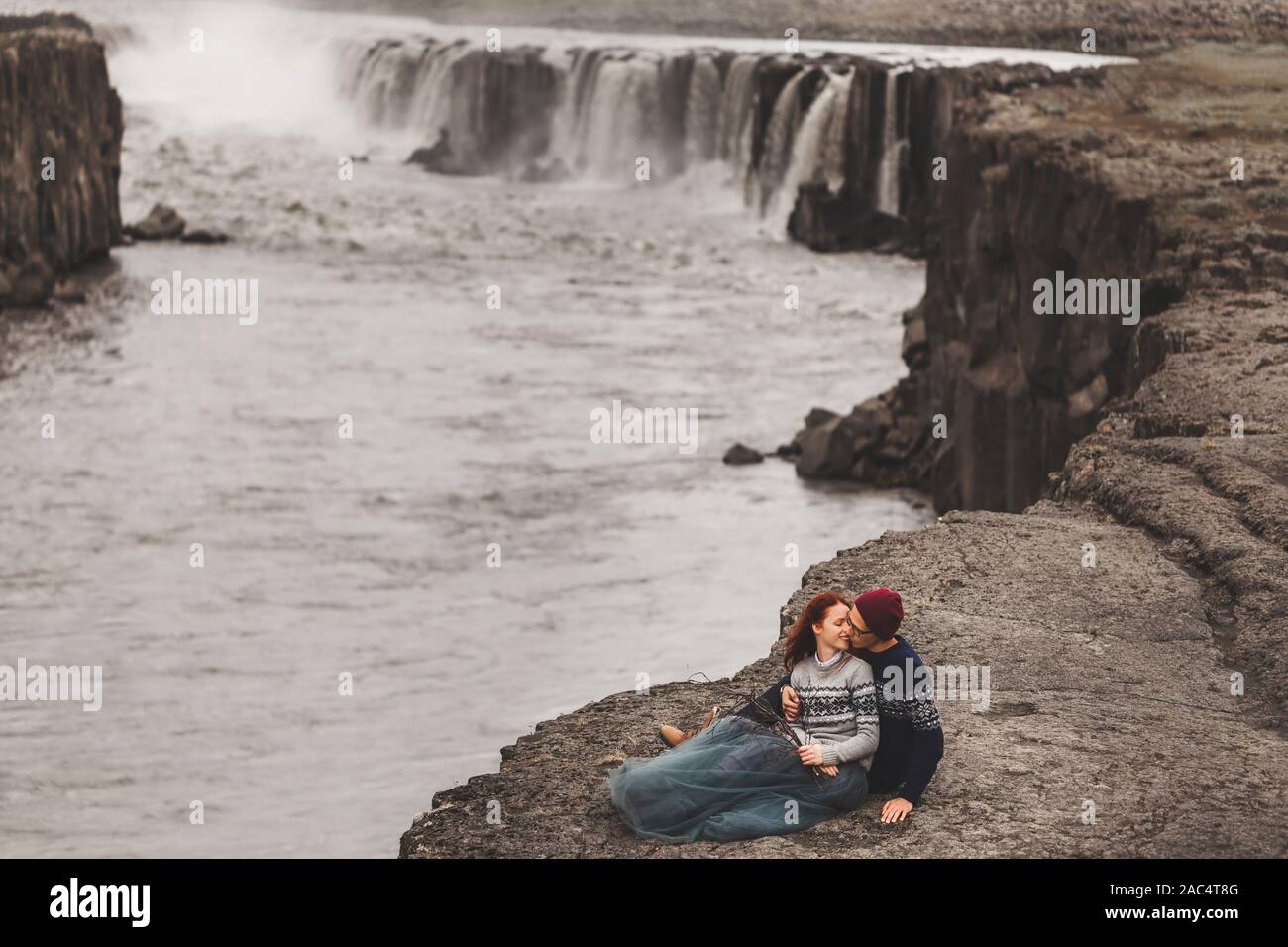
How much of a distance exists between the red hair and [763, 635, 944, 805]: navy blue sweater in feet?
0.69

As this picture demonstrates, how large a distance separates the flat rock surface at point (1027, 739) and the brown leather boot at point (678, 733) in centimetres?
17

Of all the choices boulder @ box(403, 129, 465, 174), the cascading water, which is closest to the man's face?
the cascading water

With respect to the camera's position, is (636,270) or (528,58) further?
(528,58)

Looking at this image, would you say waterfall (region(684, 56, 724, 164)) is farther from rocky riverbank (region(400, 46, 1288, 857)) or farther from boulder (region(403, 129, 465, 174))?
rocky riverbank (region(400, 46, 1288, 857))

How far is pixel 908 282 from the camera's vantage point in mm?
34562

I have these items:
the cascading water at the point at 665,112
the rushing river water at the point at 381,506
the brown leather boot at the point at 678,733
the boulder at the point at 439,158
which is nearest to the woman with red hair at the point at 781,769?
the brown leather boot at the point at 678,733

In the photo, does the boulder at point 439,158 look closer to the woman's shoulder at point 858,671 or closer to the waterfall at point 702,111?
the waterfall at point 702,111

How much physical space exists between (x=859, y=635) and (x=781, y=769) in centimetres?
61

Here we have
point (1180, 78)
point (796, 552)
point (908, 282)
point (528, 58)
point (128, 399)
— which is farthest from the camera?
point (528, 58)

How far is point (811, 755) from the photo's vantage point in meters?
7.19

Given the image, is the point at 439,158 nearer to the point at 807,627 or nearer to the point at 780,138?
the point at 780,138
